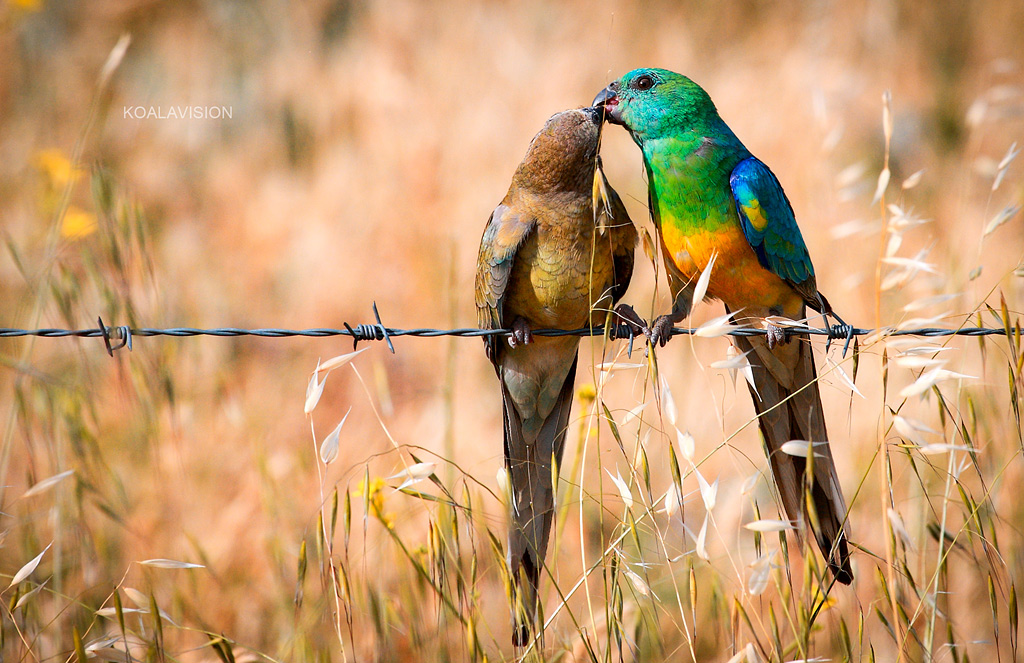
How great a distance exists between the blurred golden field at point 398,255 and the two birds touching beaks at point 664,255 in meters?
0.40

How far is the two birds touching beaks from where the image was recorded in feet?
9.64

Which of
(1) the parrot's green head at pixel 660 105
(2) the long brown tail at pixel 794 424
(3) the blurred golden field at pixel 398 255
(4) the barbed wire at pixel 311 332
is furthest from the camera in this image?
(3) the blurred golden field at pixel 398 255

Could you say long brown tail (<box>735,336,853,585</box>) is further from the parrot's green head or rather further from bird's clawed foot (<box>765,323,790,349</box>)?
the parrot's green head

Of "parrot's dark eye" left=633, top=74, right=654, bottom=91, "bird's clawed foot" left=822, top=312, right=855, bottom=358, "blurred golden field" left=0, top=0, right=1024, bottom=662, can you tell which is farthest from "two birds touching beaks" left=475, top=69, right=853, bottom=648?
"blurred golden field" left=0, top=0, right=1024, bottom=662

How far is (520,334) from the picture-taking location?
3.22 metres

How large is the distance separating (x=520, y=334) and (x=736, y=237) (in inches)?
38.8

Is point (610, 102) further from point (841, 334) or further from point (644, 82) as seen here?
point (841, 334)

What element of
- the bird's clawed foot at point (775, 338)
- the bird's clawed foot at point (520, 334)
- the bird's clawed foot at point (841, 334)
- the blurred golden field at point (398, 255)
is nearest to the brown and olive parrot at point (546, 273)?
the bird's clawed foot at point (520, 334)

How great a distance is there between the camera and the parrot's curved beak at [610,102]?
323cm

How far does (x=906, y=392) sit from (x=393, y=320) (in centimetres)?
490

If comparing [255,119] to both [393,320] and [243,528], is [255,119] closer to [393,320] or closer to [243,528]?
[393,320]

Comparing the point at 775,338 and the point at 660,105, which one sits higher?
the point at 660,105

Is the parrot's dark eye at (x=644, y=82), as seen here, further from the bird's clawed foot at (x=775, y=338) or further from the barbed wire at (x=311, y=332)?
the barbed wire at (x=311, y=332)

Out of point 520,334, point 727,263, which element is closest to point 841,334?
point 727,263
